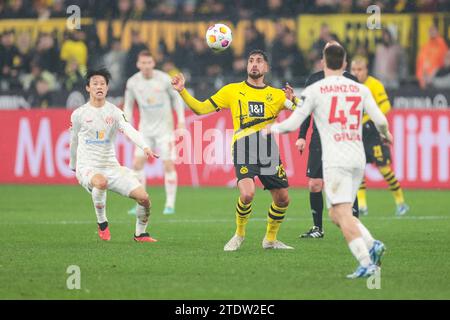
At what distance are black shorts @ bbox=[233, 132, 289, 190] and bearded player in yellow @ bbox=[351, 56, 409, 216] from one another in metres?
4.89

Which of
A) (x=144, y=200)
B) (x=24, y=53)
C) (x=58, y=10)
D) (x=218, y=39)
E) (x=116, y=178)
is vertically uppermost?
(x=58, y=10)

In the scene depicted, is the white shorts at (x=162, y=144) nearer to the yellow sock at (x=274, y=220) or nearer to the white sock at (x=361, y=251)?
the yellow sock at (x=274, y=220)

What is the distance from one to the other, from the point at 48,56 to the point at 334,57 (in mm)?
17030

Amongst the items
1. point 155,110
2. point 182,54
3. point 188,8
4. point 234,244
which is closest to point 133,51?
point 182,54

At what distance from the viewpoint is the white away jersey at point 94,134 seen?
13648mm

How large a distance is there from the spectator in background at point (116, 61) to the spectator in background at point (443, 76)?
23.1 ft

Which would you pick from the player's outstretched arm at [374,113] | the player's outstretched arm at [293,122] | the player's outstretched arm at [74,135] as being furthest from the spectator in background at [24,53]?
the player's outstretched arm at [374,113]

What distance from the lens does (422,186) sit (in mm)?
21969

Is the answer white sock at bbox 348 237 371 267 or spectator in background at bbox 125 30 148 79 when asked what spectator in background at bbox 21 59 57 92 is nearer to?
spectator in background at bbox 125 30 148 79

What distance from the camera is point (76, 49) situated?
85.1 ft

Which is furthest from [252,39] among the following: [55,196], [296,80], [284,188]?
[284,188]

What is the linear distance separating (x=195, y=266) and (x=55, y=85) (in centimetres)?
Answer: 1554

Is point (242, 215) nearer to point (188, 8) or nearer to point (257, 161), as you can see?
point (257, 161)

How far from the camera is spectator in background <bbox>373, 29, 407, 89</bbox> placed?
24.1 metres
